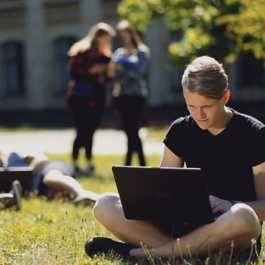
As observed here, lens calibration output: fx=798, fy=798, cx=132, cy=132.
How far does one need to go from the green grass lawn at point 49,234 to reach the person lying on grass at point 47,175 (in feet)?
0.53

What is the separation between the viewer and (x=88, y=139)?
1137 centimetres

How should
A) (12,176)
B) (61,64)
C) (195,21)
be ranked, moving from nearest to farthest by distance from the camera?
1. (12,176)
2. (195,21)
3. (61,64)

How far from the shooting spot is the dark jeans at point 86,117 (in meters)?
11.3

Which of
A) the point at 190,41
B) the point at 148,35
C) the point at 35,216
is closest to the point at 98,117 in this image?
the point at 35,216

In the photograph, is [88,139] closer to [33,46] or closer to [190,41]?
[190,41]

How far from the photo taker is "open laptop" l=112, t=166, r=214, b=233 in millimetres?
4250

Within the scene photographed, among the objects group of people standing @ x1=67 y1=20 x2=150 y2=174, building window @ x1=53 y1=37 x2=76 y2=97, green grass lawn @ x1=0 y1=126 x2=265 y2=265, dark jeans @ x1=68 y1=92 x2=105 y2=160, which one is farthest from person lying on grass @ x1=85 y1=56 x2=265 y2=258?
building window @ x1=53 y1=37 x2=76 y2=97

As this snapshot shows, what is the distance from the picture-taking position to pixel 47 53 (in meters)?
34.1

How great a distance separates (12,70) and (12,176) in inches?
1109

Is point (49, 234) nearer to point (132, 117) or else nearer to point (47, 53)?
point (132, 117)

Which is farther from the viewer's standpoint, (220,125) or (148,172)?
(220,125)

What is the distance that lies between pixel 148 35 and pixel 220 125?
26.6m

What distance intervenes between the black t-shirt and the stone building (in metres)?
25.9

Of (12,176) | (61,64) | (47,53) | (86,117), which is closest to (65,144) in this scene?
(86,117)
